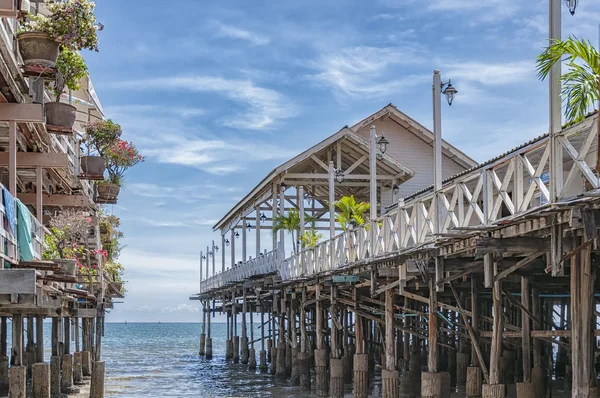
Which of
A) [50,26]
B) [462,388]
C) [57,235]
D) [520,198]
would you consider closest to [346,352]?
[462,388]

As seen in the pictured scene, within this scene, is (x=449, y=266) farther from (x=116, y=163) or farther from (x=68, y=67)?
(x=116, y=163)

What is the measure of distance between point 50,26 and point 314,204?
19.6 m

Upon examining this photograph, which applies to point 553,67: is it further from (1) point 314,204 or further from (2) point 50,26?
(1) point 314,204

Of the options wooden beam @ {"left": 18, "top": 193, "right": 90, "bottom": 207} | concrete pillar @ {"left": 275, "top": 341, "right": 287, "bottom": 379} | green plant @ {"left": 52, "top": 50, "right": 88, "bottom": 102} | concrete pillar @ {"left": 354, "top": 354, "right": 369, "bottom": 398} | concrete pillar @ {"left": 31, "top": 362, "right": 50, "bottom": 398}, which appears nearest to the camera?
green plant @ {"left": 52, "top": 50, "right": 88, "bottom": 102}

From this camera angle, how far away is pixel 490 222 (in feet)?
44.5

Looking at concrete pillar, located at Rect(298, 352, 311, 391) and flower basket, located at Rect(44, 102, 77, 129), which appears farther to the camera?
concrete pillar, located at Rect(298, 352, 311, 391)

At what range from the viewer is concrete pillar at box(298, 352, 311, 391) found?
29250 mm

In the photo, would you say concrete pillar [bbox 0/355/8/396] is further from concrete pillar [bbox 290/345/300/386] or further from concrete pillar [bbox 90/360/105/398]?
concrete pillar [bbox 290/345/300/386]

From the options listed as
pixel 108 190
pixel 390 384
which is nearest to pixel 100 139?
pixel 108 190

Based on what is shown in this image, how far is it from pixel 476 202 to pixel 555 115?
2.98 m

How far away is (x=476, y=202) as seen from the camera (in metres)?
14.5

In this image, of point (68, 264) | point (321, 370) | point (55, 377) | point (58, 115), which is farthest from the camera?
point (321, 370)

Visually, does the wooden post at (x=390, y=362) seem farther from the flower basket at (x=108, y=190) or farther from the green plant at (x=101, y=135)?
the flower basket at (x=108, y=190)

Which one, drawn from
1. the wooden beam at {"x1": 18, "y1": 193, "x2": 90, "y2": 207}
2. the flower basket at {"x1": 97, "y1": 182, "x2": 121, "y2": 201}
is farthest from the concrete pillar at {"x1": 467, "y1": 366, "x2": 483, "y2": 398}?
the flower basket at {"x1": 97, "y1": 182, "x2": 121, "y2": 201}
